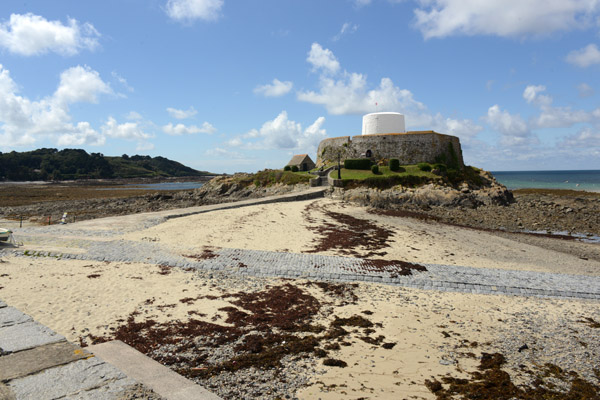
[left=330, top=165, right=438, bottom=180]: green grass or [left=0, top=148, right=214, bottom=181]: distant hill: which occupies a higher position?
[left=0, top=148, right=214, bottom=181]: distant hill

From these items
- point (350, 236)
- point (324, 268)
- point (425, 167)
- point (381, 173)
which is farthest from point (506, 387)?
point (425, 167)

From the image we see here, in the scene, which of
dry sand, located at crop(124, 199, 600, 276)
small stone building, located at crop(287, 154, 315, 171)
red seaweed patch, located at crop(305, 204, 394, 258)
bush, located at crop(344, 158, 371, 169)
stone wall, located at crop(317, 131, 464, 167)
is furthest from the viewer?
small stone building, located at crop(287, 154, 315, 171)

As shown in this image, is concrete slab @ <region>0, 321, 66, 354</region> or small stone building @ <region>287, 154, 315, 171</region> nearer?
concrete slab @ <region>0, 321, 66, 354</region>

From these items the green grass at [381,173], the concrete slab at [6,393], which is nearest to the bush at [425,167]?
the green grass at [381,173]

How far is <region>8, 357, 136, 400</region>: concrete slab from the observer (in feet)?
14.6

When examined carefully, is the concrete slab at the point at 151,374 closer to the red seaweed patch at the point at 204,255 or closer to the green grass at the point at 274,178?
the red seaweed patch at the point at 204,255

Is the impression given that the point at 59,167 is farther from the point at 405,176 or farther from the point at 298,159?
the point at 405,176

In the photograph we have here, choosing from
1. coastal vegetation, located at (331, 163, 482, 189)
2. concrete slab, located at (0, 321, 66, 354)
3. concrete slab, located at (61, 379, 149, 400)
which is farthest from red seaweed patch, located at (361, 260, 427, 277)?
coastal vegetation, located at (331, 163, 482, 189)

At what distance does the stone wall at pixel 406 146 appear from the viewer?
4375cm

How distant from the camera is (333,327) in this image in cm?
825

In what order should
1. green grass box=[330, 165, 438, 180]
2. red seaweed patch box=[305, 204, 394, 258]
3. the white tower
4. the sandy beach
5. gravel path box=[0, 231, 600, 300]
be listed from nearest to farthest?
1. the sandy beach
2. gravel path box=[0, 231, 600, 300]
3. red seaweed patch box=[305, 204, 394, 258]
4. green grass box=[330, 165, 438, 180]
5. the white tower

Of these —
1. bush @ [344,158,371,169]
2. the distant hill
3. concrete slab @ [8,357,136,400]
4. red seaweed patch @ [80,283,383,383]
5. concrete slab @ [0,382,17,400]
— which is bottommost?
red seaweed patch @ [80,283,383,383]

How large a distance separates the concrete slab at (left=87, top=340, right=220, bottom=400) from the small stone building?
46596 millimetres

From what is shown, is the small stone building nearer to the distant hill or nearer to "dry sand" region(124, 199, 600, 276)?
"dry sand" region(124, 199, 600, 276)
